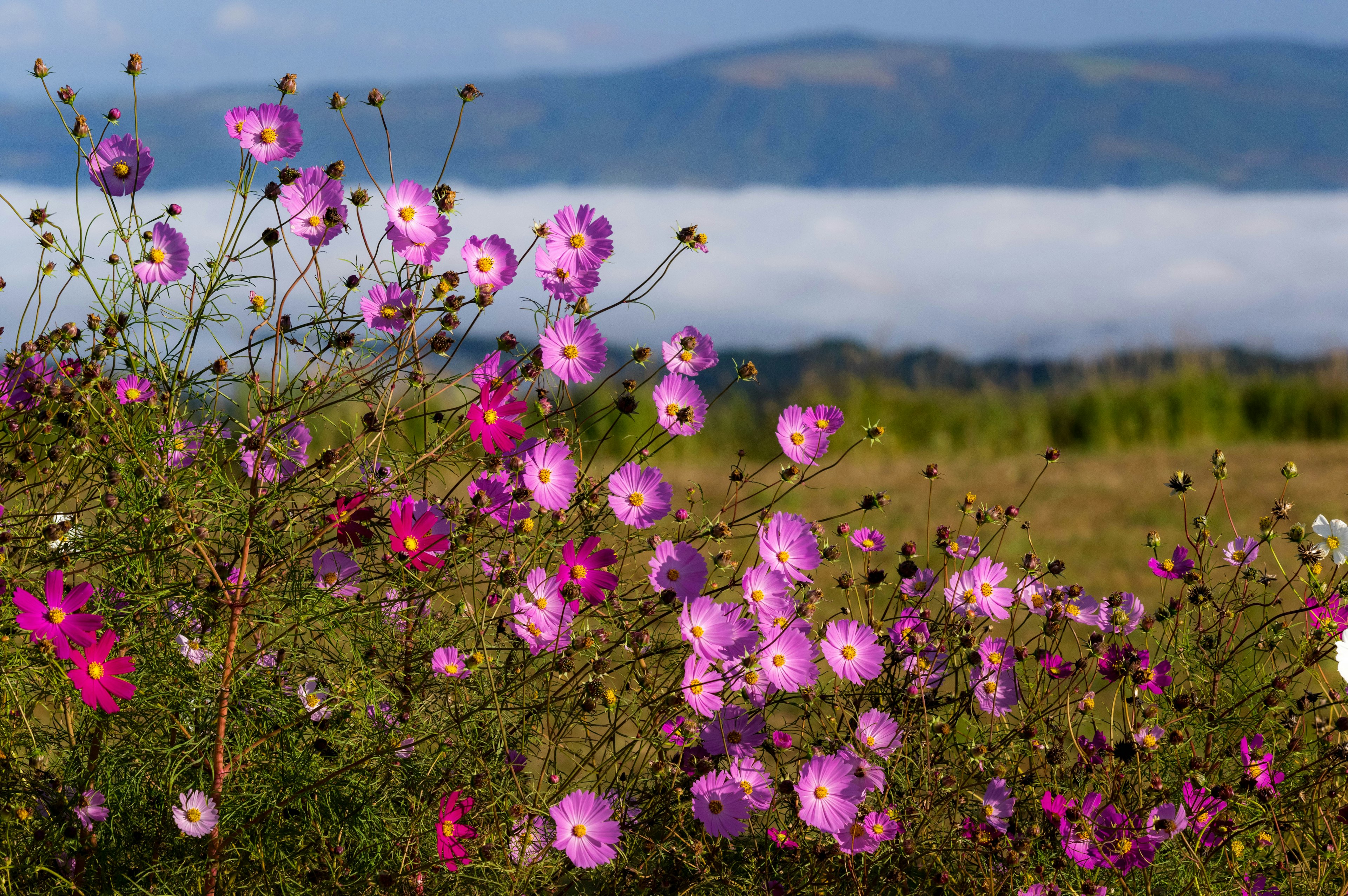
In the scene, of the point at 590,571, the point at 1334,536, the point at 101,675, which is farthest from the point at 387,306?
the point at 1334,536

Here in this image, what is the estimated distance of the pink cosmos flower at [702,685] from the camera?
1.51 meters

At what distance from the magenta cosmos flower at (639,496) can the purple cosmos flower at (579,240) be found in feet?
1.06

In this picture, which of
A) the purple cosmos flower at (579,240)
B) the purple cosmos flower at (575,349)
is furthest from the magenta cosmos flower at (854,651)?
the purple cosmos flower at (579,240)

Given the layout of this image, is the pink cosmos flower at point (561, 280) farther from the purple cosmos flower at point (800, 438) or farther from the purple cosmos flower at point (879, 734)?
the purple cosmos flower at point (879, 734)

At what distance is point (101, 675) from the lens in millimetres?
1441

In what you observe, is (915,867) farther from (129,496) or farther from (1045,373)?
(1045,373)

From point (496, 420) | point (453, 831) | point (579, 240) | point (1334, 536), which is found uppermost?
point (579, 240)

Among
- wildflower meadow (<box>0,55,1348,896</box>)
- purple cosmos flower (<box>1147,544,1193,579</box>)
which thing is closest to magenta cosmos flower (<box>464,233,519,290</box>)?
wildflower meadow (<box>0,55,1348,896</box>)

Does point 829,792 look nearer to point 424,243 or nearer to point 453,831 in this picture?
point 453,831

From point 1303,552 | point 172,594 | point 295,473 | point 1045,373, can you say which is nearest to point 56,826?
point 172,594

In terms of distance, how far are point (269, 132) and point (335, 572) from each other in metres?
0.61

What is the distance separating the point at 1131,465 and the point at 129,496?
759cm

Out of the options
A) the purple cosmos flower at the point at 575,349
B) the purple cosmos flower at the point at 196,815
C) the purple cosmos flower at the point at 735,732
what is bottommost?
the purple cosmos flower at the point at 735,732

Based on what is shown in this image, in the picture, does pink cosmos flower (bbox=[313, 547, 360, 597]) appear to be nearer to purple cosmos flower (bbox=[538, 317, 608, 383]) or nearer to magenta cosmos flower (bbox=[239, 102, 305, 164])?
purple cosmos flower (bbox=[538, 317, 608, 383])
